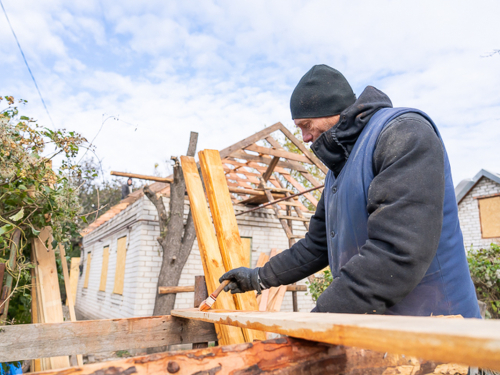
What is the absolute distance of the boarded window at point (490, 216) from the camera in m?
13.3

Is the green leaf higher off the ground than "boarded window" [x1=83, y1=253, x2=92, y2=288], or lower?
higher

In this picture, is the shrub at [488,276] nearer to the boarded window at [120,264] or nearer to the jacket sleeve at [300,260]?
the jacket sleeve at [300,260]

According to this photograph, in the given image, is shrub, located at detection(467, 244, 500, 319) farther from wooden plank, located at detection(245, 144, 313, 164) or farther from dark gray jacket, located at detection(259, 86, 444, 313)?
dark gray jacket, located at detection(259, 86, 444, 313)

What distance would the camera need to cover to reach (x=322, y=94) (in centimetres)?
168

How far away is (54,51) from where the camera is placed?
953 centimetres

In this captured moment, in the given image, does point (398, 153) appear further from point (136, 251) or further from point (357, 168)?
point (136, 251)

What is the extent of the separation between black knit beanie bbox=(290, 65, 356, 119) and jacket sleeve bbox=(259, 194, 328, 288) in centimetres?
61

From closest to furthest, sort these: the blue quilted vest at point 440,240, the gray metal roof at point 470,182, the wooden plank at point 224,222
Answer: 1. the blue quilted vest at point 440,240
2. the wooden plank at point 224,222
3. the gray metal roof at point 470,182

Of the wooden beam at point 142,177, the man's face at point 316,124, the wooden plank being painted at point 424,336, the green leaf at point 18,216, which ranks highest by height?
the wooden beam at point 142,177

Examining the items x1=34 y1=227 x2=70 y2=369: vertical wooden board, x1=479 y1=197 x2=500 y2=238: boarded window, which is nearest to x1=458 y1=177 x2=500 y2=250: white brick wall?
x1=479 y1=197 x2=500 y2=238: boarded window

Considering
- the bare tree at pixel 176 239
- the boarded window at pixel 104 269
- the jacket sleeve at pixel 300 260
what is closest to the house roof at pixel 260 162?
the bare tree at pixel 176 239

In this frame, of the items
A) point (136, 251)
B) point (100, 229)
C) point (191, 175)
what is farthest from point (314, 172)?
point (191, 175)

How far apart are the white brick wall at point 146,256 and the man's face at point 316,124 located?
26.2ft

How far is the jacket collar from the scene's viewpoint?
4.73 feet
